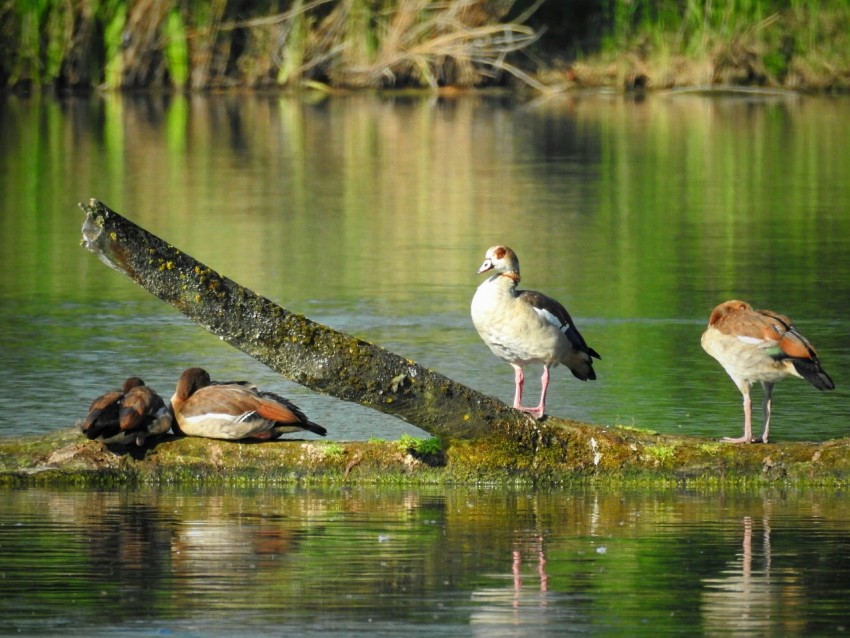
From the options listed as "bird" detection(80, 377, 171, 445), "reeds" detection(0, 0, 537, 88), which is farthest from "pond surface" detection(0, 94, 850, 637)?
"reeds" detection(0, 0, 537, 88)

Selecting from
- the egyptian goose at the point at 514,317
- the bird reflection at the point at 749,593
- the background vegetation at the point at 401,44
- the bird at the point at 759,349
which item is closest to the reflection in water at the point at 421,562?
the bird reflection at the point at 749,593

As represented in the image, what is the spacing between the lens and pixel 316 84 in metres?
45.9

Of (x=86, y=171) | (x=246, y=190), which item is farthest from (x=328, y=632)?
(x=86, y=171)

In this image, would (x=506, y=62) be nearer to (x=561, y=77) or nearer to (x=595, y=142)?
(x=561, y=77)

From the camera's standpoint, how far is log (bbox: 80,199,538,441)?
949 centimetres

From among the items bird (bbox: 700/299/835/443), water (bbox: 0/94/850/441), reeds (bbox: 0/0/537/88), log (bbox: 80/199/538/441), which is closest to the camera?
log (bbox: 80/199/538/441)

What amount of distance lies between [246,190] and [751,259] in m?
9.10

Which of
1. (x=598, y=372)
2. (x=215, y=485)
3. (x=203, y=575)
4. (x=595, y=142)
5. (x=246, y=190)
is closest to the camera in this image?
(x=203, y=575)

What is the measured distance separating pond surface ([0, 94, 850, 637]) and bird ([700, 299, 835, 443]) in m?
0.88

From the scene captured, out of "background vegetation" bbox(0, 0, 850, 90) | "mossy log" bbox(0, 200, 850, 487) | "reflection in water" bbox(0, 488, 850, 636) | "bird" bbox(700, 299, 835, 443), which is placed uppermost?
"background vegetation" bbox(0, 0, 850, 90)

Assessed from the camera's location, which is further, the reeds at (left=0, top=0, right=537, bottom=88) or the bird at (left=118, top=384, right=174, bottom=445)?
the reeds at (left=0, top=0, right=537, bottom=88)

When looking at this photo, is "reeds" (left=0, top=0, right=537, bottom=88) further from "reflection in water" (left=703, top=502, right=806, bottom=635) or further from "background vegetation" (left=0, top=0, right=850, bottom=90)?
"reflection in water" (left=703, top=502, right=806, bottom=635)

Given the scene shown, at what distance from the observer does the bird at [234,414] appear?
10023 millimetres

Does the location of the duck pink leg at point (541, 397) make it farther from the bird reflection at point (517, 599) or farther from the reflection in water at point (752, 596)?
the reflection in water at point (752, 596)
